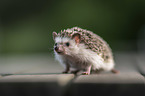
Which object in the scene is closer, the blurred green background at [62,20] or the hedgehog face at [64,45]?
the hedgehog face at [64,45]

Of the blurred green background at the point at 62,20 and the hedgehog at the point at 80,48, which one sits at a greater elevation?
the blurred green background at the point at 62,20

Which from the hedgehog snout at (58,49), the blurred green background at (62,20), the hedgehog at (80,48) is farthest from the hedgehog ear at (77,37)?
the blurred green background at (62,20)

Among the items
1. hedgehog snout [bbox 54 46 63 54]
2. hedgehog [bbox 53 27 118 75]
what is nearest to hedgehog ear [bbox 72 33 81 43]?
hedgehog [bbox 53 27 118 75]

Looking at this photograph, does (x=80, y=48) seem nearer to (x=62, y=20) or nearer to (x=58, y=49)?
(x=58, y=49)

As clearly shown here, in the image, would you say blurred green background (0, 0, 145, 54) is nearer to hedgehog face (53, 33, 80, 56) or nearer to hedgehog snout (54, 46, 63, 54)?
hedgehog face (53, 33, 80, 56)

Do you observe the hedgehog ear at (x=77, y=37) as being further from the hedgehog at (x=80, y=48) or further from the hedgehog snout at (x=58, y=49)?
the hedgehog snout at (x=58, y=49)

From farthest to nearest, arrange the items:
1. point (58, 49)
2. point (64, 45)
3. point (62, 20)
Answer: point (62, 20) < point (64, 45) < point (58, 49)

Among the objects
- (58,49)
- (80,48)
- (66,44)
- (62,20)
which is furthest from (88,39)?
(62,20)

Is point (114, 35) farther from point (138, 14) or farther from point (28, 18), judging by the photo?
point (28, 18)
